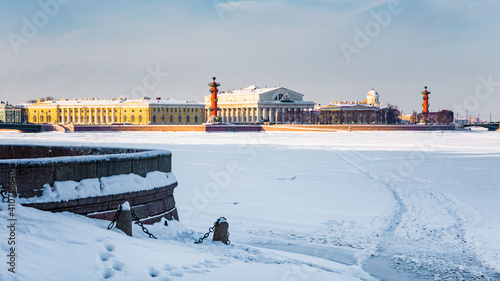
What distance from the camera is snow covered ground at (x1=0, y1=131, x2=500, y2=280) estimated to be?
6.18m

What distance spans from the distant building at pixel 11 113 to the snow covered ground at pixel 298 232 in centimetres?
12807

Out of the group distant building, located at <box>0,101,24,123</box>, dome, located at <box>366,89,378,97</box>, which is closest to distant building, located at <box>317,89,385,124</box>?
dome, located at <box>366,89,378,97</box>

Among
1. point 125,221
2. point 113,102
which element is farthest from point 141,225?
point 113,102

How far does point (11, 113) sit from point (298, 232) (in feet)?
465

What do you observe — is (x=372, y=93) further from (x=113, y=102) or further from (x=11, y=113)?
(x=11, y=113)

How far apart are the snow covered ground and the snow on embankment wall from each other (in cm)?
21

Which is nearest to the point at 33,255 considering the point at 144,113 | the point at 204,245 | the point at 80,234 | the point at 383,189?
the point at 80,234

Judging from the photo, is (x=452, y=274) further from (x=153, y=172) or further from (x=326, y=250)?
(x=153, y=172)

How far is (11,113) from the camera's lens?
140 m

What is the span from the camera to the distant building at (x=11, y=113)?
137875mm

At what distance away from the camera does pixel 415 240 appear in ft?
32.4

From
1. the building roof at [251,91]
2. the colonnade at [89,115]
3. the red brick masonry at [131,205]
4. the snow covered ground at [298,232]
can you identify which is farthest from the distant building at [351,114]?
the red brick masonry at [131,205]

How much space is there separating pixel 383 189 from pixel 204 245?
28.1 ft

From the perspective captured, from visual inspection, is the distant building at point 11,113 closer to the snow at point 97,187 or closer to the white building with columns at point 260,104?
the white building with columns at point 260,104
